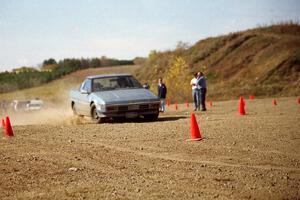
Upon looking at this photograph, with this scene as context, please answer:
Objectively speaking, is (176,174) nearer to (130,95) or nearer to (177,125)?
(177,125)

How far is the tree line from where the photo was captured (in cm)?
8631

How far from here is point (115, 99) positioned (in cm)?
1703

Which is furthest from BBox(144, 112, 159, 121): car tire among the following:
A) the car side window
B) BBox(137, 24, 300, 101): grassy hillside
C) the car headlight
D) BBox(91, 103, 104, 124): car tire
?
BBox(137, 24, 300, 101): grassy hillside

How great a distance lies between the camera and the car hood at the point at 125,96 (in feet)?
55.9

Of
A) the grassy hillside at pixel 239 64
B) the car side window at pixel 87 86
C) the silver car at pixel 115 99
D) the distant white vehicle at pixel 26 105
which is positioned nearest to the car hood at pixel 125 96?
the silver car at pixel 115 99

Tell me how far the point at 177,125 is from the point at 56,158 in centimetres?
621

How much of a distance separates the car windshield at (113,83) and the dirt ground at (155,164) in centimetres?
389

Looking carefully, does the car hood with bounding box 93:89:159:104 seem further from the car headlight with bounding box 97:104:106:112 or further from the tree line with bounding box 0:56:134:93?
the tree line with bounding box 0:56:134:93

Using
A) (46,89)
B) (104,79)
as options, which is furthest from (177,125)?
(46,89)

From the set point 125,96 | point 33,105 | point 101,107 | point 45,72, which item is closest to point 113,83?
point 125,96

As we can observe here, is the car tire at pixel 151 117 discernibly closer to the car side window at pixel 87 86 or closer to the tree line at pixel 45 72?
the car side window at pixel 87 86

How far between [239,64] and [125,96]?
4842cm

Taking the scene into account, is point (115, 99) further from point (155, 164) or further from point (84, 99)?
point (155, 164)

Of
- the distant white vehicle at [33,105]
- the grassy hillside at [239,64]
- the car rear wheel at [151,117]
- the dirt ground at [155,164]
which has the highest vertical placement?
the grassy hillside at [239,64]
